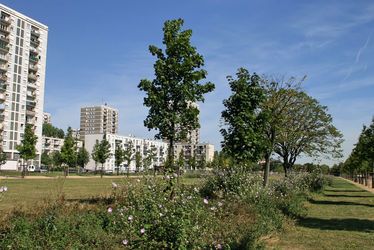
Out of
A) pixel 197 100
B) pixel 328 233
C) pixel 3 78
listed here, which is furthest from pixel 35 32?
pixel 328 233

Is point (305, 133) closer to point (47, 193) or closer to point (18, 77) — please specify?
point (47, 193)

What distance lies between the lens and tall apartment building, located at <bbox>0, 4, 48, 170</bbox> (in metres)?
94.9

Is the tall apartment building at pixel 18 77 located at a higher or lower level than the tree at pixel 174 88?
higher

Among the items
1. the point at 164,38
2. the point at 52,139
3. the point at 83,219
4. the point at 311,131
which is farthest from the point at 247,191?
the point at 52,139

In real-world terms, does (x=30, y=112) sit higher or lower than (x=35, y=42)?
lower

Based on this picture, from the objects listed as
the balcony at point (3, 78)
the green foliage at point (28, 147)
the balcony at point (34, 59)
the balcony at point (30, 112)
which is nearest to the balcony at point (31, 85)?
the balcony at point (34, 59)

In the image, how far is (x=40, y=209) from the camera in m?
10.1

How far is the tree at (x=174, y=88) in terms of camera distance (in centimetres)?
1533

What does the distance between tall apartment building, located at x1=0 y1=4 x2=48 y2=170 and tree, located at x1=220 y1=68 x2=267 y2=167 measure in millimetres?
82478

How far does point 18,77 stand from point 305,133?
7896 centimetres

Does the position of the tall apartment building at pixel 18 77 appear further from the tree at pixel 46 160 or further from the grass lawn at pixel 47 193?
the grass lawn at pixel 47 193

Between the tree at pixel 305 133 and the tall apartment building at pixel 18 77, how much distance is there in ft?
237

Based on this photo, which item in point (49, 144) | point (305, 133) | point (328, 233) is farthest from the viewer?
point (49, 144)

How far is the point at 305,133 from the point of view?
3706cm
